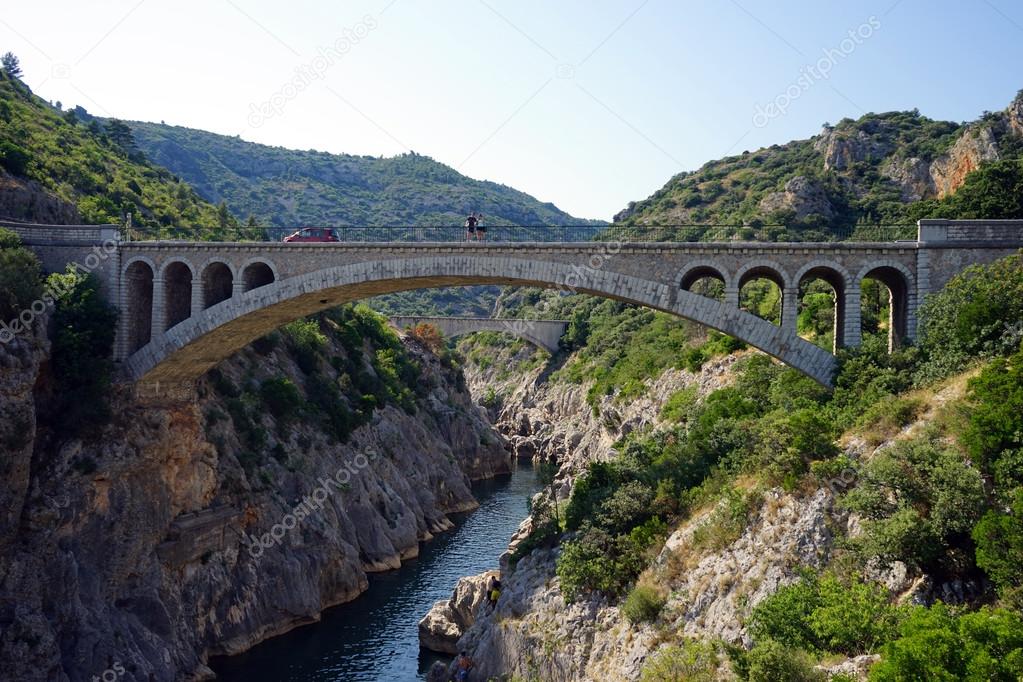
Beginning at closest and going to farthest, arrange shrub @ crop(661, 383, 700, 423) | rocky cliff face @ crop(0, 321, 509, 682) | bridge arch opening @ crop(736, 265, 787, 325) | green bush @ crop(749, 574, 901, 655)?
green bush @ crop(749, 574, 901, 655) < rocky cliff face @ crop(0, 321, 509, 682) < shrub @ crop(661, 383, 700, 423) < bridge arch opening @ crop(736, 265, 787, 325)

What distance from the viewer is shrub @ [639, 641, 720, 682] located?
50.4 feet

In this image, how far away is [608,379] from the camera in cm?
5625

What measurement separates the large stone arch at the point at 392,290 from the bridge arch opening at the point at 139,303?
1.30 metres

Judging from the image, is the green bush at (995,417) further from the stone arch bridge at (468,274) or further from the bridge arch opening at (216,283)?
the bridge arch opening at (216,283)

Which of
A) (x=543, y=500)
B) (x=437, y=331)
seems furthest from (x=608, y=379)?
(x=543, y=500)

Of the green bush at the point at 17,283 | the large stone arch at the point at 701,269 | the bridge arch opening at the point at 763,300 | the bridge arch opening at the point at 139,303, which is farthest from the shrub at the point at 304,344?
the large stone arch at the point at 701,269

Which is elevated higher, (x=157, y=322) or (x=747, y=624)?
(x=157, y=322)

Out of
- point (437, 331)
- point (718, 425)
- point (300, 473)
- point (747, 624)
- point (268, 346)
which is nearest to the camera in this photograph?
point (747, 624)

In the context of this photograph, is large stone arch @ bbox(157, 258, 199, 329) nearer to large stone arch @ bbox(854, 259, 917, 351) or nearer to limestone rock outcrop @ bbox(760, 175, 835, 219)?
large stone arch @ bbox(854, 259, 917, 351)

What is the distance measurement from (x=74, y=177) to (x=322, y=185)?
9304 cm

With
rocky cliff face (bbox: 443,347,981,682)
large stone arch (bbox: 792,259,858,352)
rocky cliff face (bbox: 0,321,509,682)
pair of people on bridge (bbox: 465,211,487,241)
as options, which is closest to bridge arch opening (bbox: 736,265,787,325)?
large stone arch (bbox: 792,259,858,352)

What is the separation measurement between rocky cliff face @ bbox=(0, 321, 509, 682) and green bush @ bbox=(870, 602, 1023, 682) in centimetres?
2061

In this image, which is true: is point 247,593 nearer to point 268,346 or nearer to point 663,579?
point 268,346

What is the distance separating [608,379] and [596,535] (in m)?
34.3
